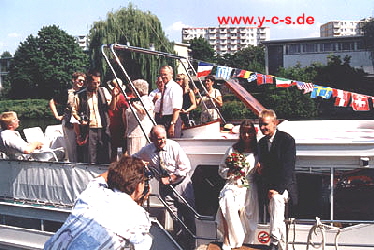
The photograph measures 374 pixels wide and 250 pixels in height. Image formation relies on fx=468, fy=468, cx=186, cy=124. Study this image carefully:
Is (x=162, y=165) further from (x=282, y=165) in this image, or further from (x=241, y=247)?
(x=282, y=165)

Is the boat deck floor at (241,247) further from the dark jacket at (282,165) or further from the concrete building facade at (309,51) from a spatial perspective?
the concrete building facade at (309,51)

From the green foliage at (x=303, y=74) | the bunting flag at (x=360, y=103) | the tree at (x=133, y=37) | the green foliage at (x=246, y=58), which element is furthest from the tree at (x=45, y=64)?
the bunting flag at (x=360, y=103)

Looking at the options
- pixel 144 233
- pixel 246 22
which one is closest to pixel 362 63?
pixel 246 22

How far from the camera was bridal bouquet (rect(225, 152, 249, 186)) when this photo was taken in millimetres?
5012

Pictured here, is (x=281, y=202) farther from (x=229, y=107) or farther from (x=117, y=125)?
(x=229, y=107)

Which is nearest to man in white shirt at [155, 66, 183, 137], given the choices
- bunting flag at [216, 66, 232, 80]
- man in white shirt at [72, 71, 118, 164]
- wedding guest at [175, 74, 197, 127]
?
man in white shirt at [72, 71, 118, 164]

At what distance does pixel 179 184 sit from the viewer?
5.59 m

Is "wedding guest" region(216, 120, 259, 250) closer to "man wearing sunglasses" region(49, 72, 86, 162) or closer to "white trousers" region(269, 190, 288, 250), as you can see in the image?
"white trousers" region(269, 190, 288, 250)

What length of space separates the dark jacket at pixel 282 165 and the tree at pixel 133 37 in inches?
1099

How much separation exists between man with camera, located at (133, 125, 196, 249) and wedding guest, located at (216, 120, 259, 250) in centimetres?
51

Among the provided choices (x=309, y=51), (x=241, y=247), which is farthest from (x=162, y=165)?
(x=309, y=51)

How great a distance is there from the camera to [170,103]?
248 inches

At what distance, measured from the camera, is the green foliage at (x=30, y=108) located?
1684 inches

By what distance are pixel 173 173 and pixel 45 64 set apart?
172 feet
